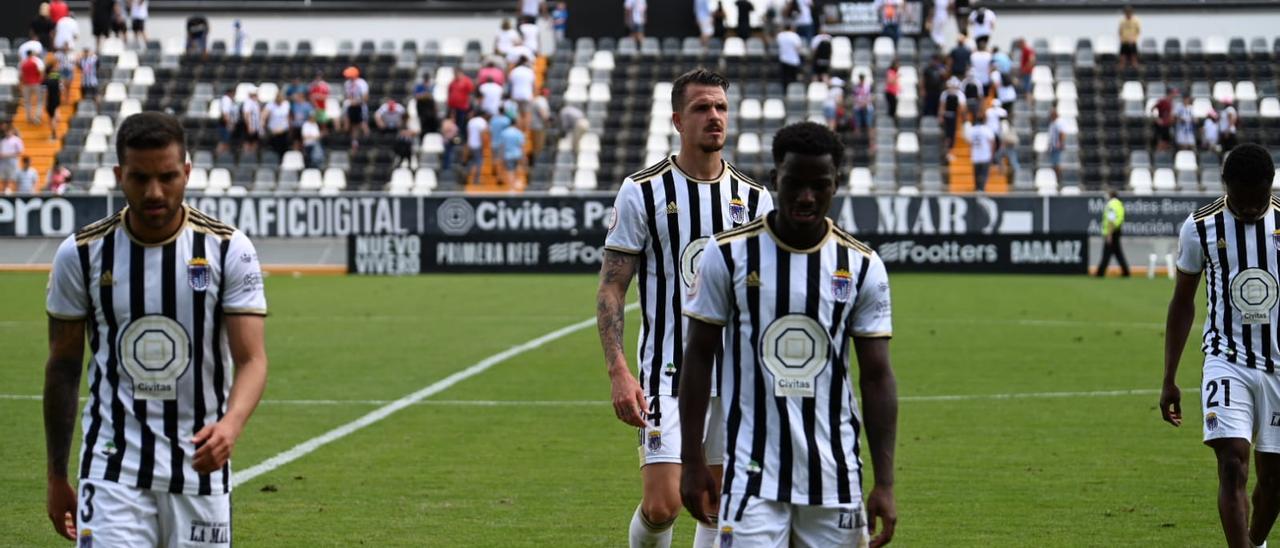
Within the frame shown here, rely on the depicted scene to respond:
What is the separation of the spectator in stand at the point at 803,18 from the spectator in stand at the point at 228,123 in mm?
12597

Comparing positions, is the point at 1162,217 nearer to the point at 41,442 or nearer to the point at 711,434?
the point at 41,442

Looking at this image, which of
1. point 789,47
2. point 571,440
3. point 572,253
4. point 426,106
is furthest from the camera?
point 789,47

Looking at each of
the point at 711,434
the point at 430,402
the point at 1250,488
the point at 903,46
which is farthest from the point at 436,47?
the point at 711,434

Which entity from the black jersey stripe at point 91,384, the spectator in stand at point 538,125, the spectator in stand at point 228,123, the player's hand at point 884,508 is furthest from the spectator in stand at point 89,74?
the player's hand at point 884,508

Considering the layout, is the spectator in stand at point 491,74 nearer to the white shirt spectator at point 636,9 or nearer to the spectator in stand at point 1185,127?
the white shirt spectator at point 636,9

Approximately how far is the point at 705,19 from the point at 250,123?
10706mm

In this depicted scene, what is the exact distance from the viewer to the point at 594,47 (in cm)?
4228

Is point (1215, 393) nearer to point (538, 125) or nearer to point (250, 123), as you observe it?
point (538, 125)

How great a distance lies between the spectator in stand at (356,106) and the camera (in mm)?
38125

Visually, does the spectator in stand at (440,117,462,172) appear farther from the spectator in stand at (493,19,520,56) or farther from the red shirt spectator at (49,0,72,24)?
the red shirt spectator at (49,0,72,24)

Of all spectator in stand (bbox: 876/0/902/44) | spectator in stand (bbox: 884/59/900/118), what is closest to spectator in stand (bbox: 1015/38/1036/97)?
spectator in stand (bbox: 876/0/902/44)

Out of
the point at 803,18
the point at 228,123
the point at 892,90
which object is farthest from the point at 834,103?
the point at 228,123

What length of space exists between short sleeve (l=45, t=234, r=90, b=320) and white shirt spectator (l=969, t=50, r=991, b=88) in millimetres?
34286

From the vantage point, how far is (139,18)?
4306 centimetres
